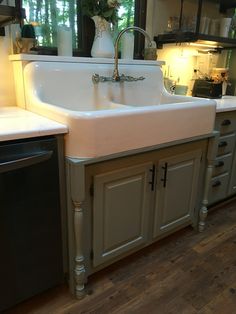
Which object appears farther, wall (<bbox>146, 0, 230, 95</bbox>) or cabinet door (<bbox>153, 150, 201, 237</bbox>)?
wall (<bbox>146, 0, 230, 95</bbox>)

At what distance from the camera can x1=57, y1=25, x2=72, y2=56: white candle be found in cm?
141

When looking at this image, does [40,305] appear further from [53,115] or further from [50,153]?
[53,115]

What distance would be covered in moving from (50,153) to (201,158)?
3.12ft

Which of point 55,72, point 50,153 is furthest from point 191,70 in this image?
point 50,153

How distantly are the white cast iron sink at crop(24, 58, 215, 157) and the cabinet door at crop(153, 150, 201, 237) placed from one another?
163 millimetres

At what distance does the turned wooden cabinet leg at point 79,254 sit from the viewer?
3.51 feet

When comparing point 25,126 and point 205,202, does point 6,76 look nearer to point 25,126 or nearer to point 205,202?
point 25,126

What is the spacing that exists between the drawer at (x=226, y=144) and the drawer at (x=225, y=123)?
0.05m

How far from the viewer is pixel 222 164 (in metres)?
1.85

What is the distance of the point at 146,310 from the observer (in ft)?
3.88

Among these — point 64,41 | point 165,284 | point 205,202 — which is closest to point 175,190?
point 205,202

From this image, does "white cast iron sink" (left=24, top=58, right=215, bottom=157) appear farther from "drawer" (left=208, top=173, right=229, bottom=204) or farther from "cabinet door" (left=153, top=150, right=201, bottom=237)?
"drawer" (left=208, top=173, right=229, bottom=204)

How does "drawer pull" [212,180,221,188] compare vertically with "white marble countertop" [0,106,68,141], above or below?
below

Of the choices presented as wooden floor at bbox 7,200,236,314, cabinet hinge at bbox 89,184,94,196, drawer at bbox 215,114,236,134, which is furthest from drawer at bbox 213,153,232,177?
cabinet hinge at bbox 89,184,94,196
